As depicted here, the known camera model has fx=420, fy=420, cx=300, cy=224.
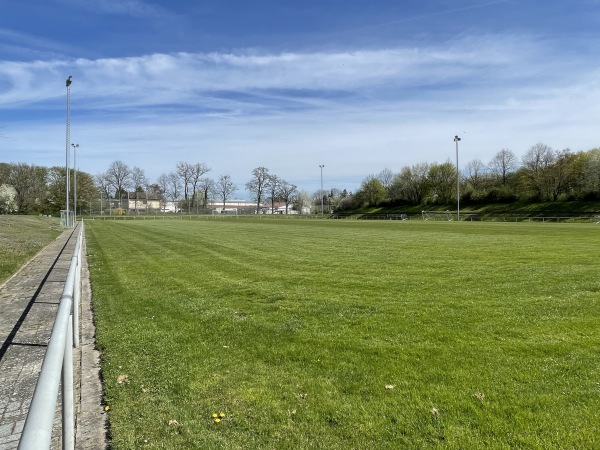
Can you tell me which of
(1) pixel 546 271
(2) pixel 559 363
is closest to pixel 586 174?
(1) pixel 546 271

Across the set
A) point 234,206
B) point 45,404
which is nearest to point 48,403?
point 45,404

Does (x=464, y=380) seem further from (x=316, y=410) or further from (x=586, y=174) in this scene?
(x=586, y=174)

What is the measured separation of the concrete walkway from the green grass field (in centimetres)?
20

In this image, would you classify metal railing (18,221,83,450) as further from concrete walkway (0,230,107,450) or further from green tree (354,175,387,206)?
green tree (354,175,387,206)

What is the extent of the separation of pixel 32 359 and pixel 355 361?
4.02 meters

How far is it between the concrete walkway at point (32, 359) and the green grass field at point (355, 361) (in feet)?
0.64

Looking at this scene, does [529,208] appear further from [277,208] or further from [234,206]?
[234,206]

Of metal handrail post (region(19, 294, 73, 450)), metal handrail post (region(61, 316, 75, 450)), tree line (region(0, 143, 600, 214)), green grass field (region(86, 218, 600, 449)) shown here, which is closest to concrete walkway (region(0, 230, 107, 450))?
green grass field (region(86, 218, 600, 449))

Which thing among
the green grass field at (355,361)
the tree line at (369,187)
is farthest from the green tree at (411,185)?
the green grass field at (355,361)

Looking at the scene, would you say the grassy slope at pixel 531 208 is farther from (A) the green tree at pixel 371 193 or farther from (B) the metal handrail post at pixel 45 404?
(B) the metal handrail post at pixel 45 404

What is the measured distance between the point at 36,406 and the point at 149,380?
331cm

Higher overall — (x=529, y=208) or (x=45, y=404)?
(x=529, y=208)

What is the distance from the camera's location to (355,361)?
4969mm

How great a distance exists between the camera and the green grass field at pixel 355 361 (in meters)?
3.47
